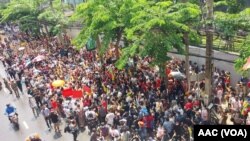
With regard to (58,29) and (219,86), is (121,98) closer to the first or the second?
(219,86)

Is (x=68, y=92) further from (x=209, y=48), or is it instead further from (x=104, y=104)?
(x=209, y=48)

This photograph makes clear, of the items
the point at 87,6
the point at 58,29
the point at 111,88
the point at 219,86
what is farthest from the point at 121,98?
the point at 58,29

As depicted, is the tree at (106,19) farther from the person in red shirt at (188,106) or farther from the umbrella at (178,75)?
the person in red shirt at (188,106)

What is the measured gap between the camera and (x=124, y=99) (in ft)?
61.8

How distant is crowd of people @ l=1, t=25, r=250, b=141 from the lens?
16234 mm

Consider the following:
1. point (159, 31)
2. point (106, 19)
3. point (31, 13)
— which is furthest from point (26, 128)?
point (31, 13)

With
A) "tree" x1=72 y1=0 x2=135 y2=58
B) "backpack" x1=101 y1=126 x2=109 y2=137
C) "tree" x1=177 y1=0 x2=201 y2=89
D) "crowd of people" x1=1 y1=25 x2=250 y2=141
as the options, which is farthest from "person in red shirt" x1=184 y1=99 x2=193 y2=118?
"tree" x1=72 y1=0 x2=135 y2=58

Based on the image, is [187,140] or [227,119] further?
[227,119]

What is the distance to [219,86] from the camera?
19.3m

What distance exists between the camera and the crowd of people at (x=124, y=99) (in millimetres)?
16234

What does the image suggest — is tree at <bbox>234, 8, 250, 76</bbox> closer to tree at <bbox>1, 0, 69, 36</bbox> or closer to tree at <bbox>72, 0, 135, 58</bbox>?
tree at <bbox>72, 0, 135, 58</bbox>

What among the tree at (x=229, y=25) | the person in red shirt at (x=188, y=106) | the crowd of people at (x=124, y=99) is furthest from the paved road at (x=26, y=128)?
the tree at (x=229, y=25)

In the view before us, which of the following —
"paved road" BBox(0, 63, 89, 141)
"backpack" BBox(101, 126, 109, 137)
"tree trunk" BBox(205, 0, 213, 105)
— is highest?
"tree trunk" BBox(205, 0, 213, 105)

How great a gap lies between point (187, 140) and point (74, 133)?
468cm
